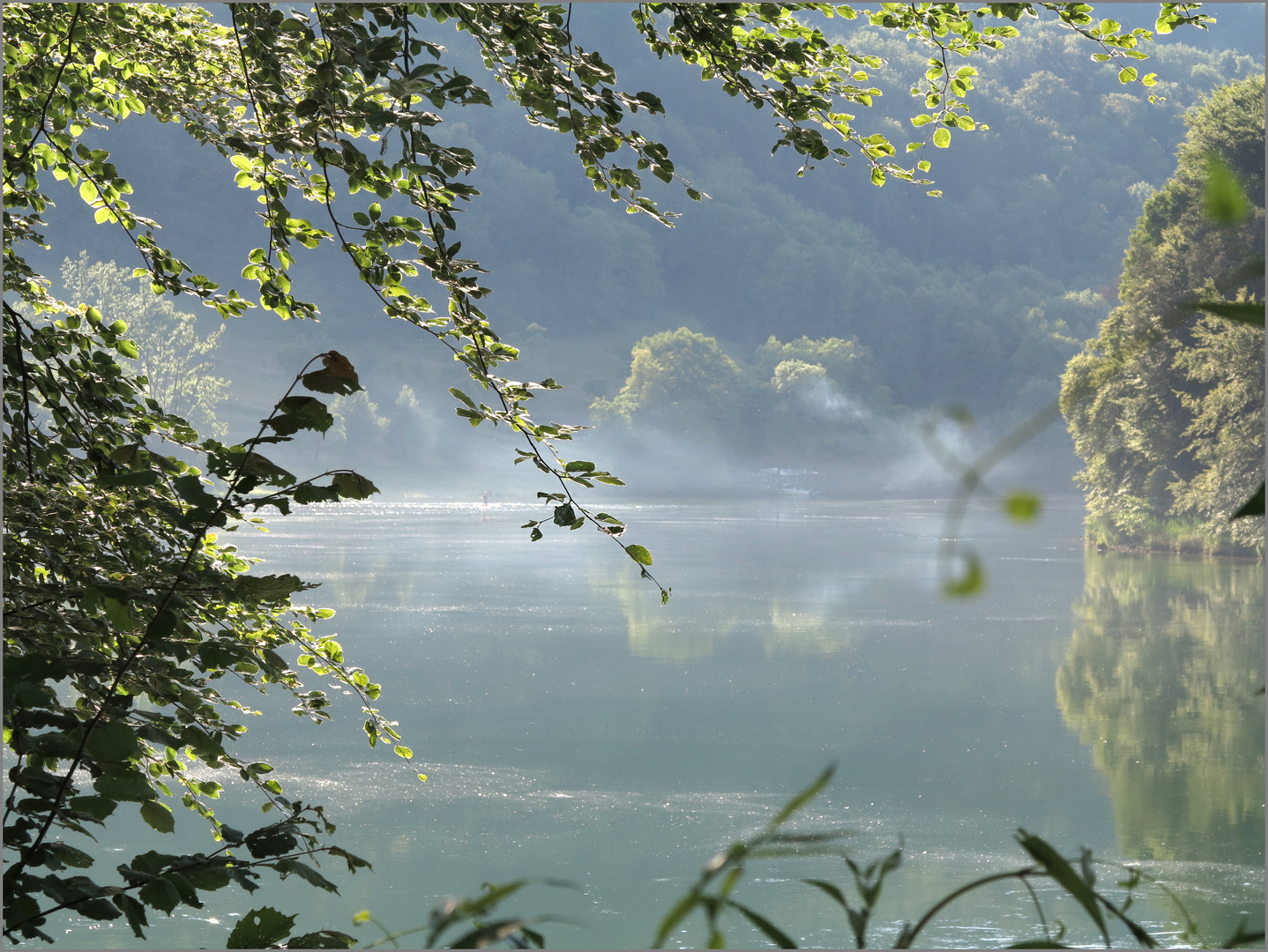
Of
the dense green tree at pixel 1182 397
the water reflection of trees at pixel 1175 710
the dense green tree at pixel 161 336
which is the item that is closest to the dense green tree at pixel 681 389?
the dense green tree at pixel 161 336

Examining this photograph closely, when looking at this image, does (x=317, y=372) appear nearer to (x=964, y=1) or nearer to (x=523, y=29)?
(x=523, y=29)

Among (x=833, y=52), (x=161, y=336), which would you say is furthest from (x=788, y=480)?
(x=833, y=52)

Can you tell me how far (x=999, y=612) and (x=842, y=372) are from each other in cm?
3994

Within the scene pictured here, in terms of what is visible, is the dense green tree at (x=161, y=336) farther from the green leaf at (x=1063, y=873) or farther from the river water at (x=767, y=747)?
A: the green leaf at (x=1063, y=873)

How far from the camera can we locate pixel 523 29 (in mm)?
1487

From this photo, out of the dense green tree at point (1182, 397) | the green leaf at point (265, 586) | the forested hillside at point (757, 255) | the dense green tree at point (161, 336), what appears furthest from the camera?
the forested hillside at point (757, 255)

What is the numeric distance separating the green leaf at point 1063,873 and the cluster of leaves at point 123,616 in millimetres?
670

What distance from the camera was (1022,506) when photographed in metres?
0.42

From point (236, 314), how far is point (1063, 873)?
1.83 meters

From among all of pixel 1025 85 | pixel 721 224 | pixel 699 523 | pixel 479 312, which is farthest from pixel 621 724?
pixel 721 224

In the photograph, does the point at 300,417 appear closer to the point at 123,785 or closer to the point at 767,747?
the point at 123,785

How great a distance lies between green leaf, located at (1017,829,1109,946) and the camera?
0.39m

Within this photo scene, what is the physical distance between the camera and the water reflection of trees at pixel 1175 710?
231 inches

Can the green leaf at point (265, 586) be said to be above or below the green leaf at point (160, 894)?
above
